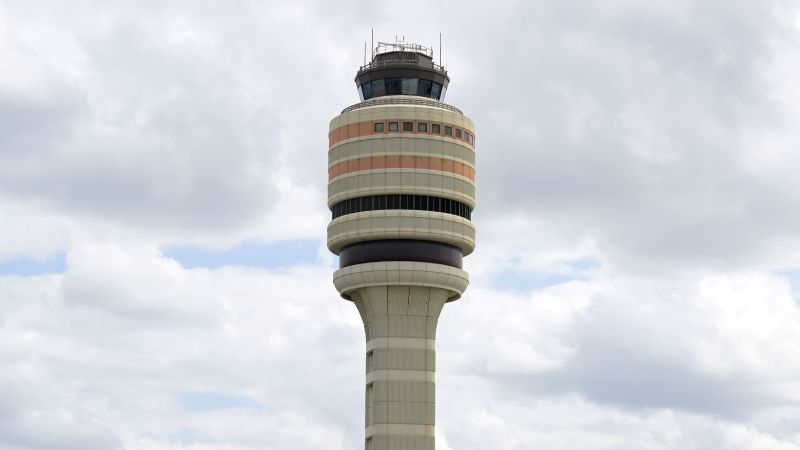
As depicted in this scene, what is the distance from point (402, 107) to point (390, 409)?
101 ft

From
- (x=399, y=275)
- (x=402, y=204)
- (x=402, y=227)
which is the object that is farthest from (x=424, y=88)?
(x=399, y=275)

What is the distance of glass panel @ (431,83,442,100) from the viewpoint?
159 m

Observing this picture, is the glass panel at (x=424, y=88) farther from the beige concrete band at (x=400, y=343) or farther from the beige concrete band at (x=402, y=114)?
the beige concrete band at (x=400, y=343)

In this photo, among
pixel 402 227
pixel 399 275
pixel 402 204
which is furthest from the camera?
pixel 402 204

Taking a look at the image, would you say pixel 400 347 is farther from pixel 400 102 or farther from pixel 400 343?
pixel 400 102

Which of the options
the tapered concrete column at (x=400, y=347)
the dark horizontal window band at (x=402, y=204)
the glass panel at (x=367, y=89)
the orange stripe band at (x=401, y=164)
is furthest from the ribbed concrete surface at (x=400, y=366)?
the glass panel at (x=367, y=89)

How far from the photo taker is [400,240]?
491 ft

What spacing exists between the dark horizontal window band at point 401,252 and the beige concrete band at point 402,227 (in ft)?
2.09

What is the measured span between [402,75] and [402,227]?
730 inches

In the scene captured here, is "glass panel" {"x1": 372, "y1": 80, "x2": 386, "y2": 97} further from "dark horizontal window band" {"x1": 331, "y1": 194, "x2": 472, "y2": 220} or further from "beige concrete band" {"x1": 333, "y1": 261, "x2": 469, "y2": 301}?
"beige concrete band" {"x1": 333, "y1": 261, "x2": 469, "y2": 301}

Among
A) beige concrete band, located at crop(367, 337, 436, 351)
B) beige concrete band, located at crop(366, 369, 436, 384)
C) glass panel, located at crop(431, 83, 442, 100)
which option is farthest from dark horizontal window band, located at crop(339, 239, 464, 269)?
glass panel, located at crop(431, 83, 442, 100)

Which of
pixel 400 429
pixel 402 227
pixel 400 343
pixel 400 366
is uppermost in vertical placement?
pixel 402 227

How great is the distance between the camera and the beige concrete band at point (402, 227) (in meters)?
149

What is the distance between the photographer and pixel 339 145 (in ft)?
509
